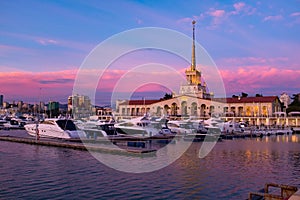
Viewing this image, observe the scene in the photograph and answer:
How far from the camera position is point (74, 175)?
17.8m

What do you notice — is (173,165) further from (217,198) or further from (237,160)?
(217,198)

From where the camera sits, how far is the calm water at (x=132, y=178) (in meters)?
14.3

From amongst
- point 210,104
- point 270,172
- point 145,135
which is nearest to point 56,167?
point 270,172

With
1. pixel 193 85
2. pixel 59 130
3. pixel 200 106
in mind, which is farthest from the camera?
pixel 193 85

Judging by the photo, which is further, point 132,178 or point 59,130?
point 59,130

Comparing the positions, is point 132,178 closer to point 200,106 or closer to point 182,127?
point 182,127

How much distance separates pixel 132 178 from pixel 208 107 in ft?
325

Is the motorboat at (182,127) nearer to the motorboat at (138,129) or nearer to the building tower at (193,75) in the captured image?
the motorboat at (138,129)

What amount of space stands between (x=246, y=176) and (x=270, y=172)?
8.09ft

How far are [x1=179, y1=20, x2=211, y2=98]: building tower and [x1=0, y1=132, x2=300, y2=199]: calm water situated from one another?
337 ft

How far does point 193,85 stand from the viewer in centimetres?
13025

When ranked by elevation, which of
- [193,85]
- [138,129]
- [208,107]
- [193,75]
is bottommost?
[138,129]

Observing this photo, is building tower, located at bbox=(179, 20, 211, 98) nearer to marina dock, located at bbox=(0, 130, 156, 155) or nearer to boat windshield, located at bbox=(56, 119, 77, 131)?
boat windshield, located at bbox=(56, 119, 77, 131)

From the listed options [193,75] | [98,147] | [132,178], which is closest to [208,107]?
[193,75]
